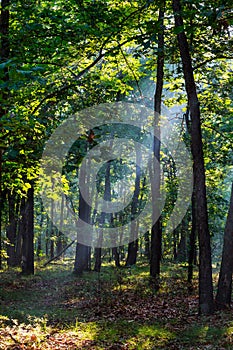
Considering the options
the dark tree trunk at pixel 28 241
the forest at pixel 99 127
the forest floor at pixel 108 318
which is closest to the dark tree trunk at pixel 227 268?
the forest at pixel 99 127

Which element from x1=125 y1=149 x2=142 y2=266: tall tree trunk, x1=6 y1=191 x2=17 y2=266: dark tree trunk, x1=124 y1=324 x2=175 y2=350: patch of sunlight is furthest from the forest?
x1=125 y1=149 x2=142 y2=266: tall tree trunk

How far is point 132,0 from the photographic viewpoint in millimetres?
11633

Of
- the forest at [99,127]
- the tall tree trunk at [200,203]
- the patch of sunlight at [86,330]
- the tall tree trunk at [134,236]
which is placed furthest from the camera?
the tall tree trunk at [134,236]

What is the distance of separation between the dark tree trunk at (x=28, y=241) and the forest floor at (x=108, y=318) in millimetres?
3246

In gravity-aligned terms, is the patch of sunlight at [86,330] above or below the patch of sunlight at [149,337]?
below

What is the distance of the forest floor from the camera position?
8820mm

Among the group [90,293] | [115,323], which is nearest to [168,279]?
[90,293]

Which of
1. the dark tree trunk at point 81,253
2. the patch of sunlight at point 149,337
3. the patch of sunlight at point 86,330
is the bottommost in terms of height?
the patch of sunlight at point 86,330

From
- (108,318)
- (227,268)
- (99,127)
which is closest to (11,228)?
(108,318)

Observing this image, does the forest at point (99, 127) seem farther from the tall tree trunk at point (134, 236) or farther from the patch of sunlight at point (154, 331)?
the tall tree trunk at point (134, 236)

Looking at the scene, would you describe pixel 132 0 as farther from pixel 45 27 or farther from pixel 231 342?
pixel 231 342

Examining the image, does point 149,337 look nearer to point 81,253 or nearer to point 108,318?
point 108,318

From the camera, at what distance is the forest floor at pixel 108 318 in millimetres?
8820

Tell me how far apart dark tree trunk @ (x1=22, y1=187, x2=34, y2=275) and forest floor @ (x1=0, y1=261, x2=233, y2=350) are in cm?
325
